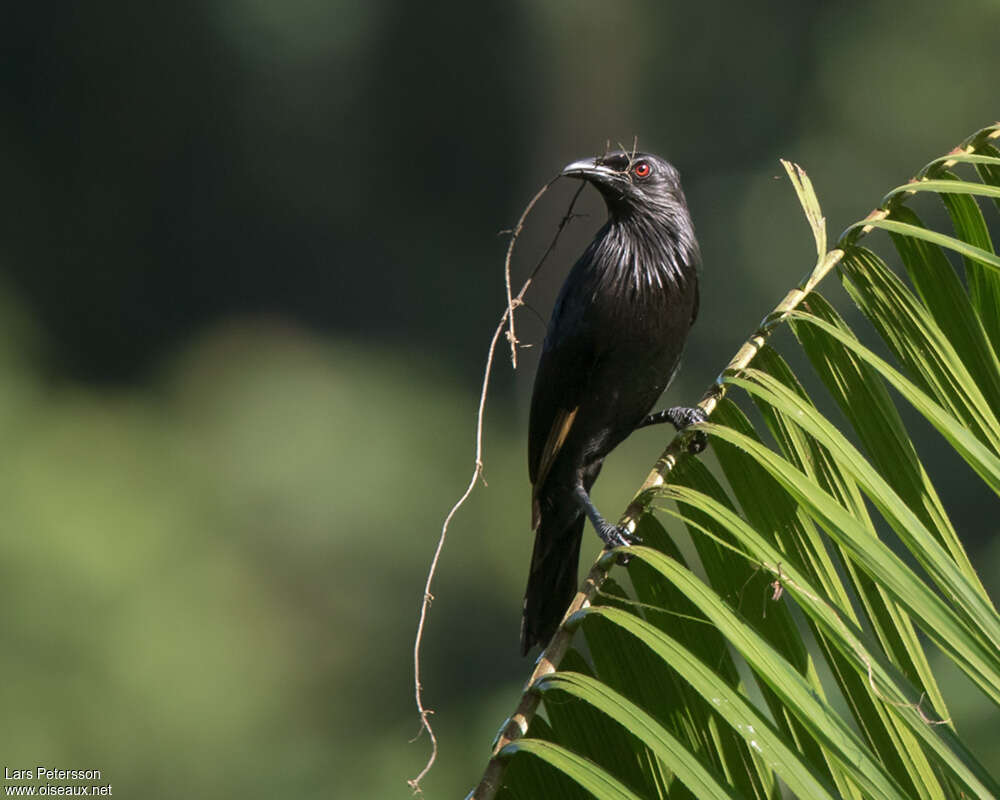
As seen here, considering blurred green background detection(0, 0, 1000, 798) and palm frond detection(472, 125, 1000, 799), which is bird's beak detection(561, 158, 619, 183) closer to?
palm frond detection(472, 125, 1000, 799)

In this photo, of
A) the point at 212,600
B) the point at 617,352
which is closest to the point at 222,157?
the point at 212,600

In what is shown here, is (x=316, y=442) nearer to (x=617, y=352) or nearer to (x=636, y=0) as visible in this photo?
(x=636, y=0)

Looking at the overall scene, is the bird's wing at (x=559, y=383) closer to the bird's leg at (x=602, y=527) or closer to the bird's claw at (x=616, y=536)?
the bird's leg at (x=602, y=527)

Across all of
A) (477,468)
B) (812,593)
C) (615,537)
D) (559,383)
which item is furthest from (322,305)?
(812,593)

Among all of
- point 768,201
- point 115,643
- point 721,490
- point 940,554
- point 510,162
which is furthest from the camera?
point 510,162

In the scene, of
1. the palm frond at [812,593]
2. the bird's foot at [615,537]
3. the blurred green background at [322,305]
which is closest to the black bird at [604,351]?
the bird's foot at [615,537]

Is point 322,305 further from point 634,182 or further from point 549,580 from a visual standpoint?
point 549,580

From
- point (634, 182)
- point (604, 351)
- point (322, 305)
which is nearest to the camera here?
point (604, 351)

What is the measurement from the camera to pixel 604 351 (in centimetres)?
287

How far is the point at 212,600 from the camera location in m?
11.6

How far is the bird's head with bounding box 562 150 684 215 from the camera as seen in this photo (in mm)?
3053

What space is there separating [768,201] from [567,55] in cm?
306

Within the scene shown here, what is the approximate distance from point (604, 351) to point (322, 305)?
12.1 m

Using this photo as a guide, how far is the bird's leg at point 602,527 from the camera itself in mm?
2295
